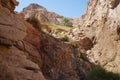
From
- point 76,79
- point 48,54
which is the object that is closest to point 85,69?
point 76,79

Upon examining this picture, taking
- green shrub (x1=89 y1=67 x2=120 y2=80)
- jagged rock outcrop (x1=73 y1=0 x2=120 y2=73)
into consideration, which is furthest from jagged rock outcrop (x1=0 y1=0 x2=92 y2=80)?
jagged rock outcrop (x1=73 y1=0 x2=120 y2=73)

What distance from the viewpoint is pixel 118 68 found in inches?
961

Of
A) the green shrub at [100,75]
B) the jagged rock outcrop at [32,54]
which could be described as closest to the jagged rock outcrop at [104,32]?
the green shrub at [100,75]

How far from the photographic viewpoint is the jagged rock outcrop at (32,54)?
12547 millimetres

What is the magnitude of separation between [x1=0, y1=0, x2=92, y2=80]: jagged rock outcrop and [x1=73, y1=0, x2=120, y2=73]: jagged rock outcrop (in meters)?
3.19

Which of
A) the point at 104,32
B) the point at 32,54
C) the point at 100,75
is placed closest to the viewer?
the point at 32,54

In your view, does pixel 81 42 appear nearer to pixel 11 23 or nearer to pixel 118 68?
pixel 118 68

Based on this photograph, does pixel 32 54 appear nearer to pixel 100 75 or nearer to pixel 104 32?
pixel 100 75

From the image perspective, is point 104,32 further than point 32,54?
Yes

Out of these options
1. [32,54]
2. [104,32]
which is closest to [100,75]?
[32,54]

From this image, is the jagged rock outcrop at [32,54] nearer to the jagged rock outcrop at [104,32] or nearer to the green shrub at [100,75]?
the green shrub at [100,75]

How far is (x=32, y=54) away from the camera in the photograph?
1772cm

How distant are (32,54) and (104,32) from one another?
37.9 feet

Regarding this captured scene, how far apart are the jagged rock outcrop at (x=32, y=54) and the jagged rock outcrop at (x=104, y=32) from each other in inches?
126
